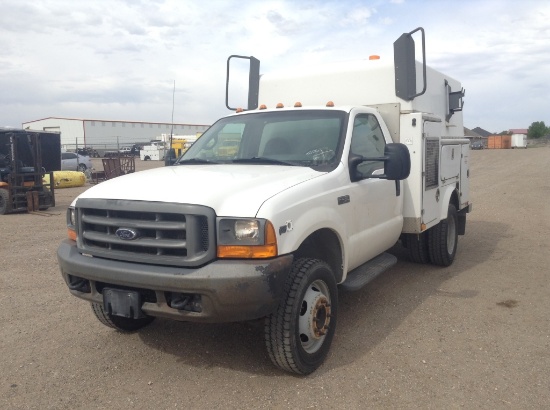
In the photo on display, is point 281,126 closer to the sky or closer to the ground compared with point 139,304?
closer to the sky

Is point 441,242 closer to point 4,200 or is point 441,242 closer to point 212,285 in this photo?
point 212,285

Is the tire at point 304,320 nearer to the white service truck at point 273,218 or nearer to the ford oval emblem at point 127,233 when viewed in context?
the white service truck at point 273,218

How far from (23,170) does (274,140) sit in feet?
35.5

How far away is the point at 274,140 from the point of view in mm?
4848

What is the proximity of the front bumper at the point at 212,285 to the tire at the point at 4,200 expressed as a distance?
10939 millimetres

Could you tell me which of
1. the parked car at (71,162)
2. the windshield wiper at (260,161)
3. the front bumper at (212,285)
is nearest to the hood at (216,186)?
the windshield wiper at (260,161)

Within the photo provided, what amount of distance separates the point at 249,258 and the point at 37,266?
4.99 m

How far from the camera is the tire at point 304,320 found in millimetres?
3541

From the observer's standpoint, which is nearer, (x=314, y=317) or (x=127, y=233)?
(x=127, y=233)

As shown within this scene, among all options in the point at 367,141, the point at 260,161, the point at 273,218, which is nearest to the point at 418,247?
the point at 367,141

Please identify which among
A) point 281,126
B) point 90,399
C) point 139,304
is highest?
point 281,126

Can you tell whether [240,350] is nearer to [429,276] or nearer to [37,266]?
[429,276]

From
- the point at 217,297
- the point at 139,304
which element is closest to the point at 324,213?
the point at 217,297

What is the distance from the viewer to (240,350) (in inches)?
167
